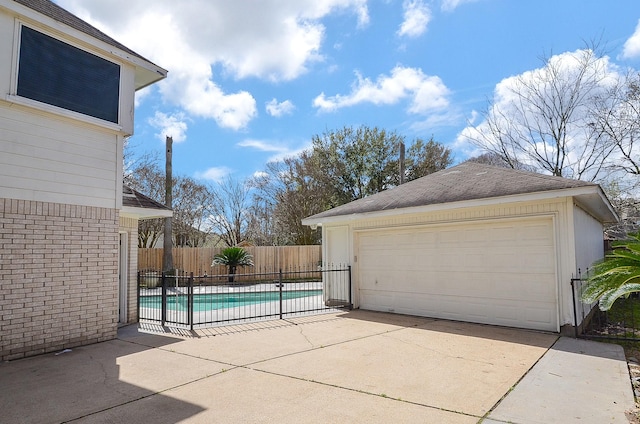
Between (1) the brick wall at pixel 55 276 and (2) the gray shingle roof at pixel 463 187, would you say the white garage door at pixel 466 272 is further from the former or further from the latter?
(1) the brick wall at pixel 55 276

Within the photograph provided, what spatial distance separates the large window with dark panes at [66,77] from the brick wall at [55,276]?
5.76ft

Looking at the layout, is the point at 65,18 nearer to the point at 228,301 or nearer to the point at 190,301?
the point at 190,301

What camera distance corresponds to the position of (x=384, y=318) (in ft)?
30.6

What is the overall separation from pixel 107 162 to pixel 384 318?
6776 millimetres

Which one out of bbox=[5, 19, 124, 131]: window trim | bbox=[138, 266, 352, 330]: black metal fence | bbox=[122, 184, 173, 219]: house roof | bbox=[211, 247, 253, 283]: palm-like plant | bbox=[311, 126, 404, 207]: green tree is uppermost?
bbox=[311, 126, 404, 207]: green tree

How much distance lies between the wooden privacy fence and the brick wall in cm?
1371

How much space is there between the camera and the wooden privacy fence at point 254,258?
66.8 feet

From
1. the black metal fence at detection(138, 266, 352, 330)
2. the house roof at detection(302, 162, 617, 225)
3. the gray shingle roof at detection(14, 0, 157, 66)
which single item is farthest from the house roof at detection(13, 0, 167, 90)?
the house roof at detection(302, 162, 617, 225)

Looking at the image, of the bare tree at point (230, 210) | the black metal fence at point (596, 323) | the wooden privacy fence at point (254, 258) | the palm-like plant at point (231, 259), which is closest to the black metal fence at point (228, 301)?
the palm-like plant at point (231, 259)

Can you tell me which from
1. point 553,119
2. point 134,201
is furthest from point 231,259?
point 553,119

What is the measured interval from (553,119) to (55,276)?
20.3m

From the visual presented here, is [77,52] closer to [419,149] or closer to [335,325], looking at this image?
[335,325]

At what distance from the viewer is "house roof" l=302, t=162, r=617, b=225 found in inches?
286

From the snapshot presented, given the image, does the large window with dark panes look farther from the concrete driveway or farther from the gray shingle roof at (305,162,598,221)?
the gray shingle roof at (305,162,598,221)
